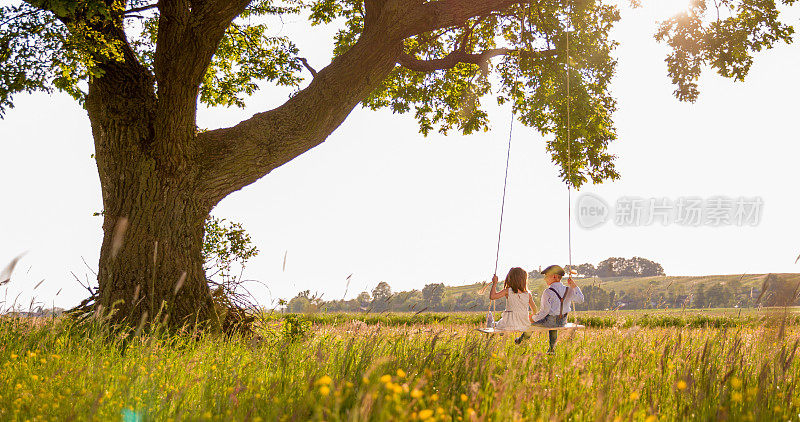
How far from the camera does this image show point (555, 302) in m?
7.60

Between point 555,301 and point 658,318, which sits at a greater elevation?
point 658,318

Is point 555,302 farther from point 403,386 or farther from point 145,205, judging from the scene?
point 145,205

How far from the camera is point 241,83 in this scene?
486 inches

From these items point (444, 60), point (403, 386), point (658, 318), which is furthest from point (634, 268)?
point (403, 386)

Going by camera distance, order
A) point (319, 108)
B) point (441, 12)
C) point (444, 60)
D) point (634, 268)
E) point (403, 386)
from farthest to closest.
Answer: point (634, 268) → point (444, 60) → point (441, 12) → point (319, 108) → point (403, 386)

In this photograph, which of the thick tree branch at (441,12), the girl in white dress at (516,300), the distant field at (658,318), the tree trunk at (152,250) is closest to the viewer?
the distant field at (658,318)

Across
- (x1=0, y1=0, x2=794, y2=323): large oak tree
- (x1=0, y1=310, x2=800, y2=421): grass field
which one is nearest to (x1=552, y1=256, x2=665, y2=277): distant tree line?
(x1=0, y1=0, x2=794, y2=323): large oak tree

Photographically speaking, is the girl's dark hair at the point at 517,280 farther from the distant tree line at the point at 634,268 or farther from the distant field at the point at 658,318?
the distant tree line at the point at 634,268

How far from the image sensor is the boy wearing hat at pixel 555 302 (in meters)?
7.45

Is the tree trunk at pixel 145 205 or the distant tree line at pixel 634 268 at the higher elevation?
the distant tree line at pixel 634 268

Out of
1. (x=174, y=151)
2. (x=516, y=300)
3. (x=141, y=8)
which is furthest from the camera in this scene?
(x=141, y=8)

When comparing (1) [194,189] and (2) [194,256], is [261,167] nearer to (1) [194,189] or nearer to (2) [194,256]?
(1) [194,189]

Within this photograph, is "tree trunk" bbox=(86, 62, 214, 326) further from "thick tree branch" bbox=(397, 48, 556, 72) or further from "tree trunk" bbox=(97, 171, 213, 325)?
"thick tree branch" bbox=(397, 48, 556, 72)

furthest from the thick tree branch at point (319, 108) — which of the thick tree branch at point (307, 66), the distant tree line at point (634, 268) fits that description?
the distant tree line at point (634, 268)
